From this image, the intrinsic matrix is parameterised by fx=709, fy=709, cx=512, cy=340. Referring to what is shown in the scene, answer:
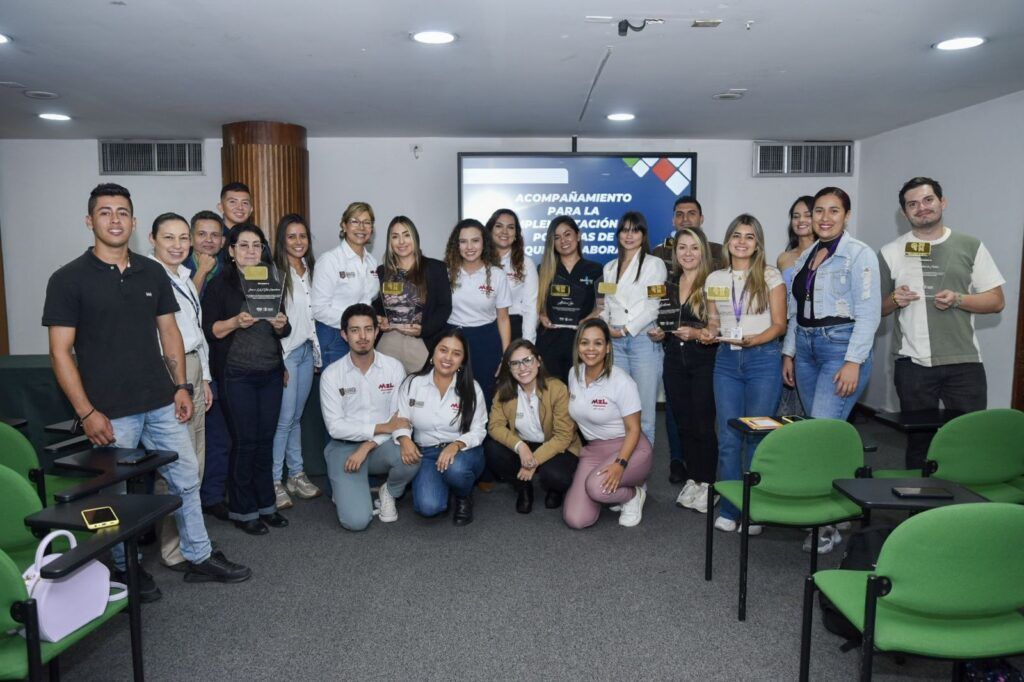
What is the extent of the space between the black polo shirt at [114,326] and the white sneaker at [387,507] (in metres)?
1.40

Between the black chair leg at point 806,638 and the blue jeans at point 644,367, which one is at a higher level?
the blue jeans at point 644,367

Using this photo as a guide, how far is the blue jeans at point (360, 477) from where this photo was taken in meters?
3.72

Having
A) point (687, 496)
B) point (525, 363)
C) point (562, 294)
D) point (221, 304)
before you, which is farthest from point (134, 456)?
point (687, 496)

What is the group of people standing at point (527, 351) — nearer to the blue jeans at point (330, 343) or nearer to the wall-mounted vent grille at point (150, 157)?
the blue jeans at point (330, 343)

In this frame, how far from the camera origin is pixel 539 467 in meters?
3.95

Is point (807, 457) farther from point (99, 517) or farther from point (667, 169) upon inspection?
point (667, 169)

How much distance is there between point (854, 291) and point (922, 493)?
1.26 meters

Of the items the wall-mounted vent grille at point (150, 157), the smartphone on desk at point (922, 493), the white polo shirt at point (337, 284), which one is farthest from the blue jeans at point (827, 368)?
the wall-mounted vent grille at point (150, 157)

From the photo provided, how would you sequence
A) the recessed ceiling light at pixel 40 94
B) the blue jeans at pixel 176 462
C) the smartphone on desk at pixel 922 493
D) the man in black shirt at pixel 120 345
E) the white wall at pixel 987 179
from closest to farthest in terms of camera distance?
the smartphone on desk at pixel 922 493 < the man in black shirt at pixel 120 345 < the blue jeans at pixel 176 462 < the recessed ceiling light at pixel 40 94 < the white wall at pixel 987 179

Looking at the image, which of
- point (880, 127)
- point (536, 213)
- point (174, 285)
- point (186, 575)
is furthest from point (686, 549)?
point (880, 127)

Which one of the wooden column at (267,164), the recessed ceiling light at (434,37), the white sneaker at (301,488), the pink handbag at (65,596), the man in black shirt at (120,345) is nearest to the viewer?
the pink handbag at (65,596)

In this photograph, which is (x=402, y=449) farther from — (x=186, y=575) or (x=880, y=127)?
(x=880, y=127)

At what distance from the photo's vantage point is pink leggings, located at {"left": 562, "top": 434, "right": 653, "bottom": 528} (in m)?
3.70

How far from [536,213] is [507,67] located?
2243 mm
